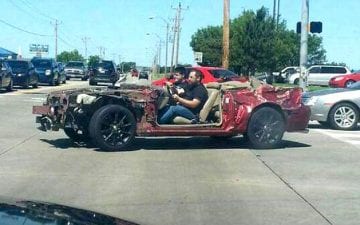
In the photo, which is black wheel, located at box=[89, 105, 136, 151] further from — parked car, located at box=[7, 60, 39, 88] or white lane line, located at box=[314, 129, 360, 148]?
parked car, located at box=[7, 60, 39, 88]

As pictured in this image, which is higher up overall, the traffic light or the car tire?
the traffic light

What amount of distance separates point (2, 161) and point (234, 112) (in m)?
4.06

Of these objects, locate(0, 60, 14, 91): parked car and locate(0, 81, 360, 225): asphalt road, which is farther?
locate(0, 60, 14, 91): parked car

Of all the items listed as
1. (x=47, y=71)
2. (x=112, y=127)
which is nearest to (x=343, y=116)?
(x=112, y=127)

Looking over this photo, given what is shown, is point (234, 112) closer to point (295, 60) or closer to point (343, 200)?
point (343, 200)

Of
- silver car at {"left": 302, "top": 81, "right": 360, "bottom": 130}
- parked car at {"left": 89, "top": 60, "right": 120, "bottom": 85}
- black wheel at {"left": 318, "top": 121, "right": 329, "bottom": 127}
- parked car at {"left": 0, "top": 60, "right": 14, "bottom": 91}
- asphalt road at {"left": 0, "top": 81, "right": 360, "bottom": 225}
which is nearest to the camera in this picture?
asphalt road at {"left": 0, "top": 81, "right": 360, "bottom": 225}

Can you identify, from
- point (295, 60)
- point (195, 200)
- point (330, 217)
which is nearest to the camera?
point (330, 217)

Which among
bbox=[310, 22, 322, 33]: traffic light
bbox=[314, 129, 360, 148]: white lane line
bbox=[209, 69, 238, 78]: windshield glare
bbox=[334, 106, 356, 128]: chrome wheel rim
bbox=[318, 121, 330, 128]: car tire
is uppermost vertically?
bbox=[310, 22, 322, 33]: traffic light

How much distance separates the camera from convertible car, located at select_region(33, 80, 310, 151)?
36.2ft

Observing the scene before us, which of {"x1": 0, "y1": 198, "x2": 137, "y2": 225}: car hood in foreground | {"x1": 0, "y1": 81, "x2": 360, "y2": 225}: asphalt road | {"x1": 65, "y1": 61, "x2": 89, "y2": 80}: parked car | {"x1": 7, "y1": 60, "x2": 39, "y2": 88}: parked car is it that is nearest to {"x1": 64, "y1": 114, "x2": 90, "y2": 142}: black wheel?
{"x1": 0, "y1": 81, "x2": 360, "y2": 225}: asphalt road

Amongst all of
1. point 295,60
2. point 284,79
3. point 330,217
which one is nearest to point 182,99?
point 330,217

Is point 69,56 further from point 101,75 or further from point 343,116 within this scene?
point 343,116

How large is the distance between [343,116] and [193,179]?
8.28 m

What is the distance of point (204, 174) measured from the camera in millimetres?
9023
